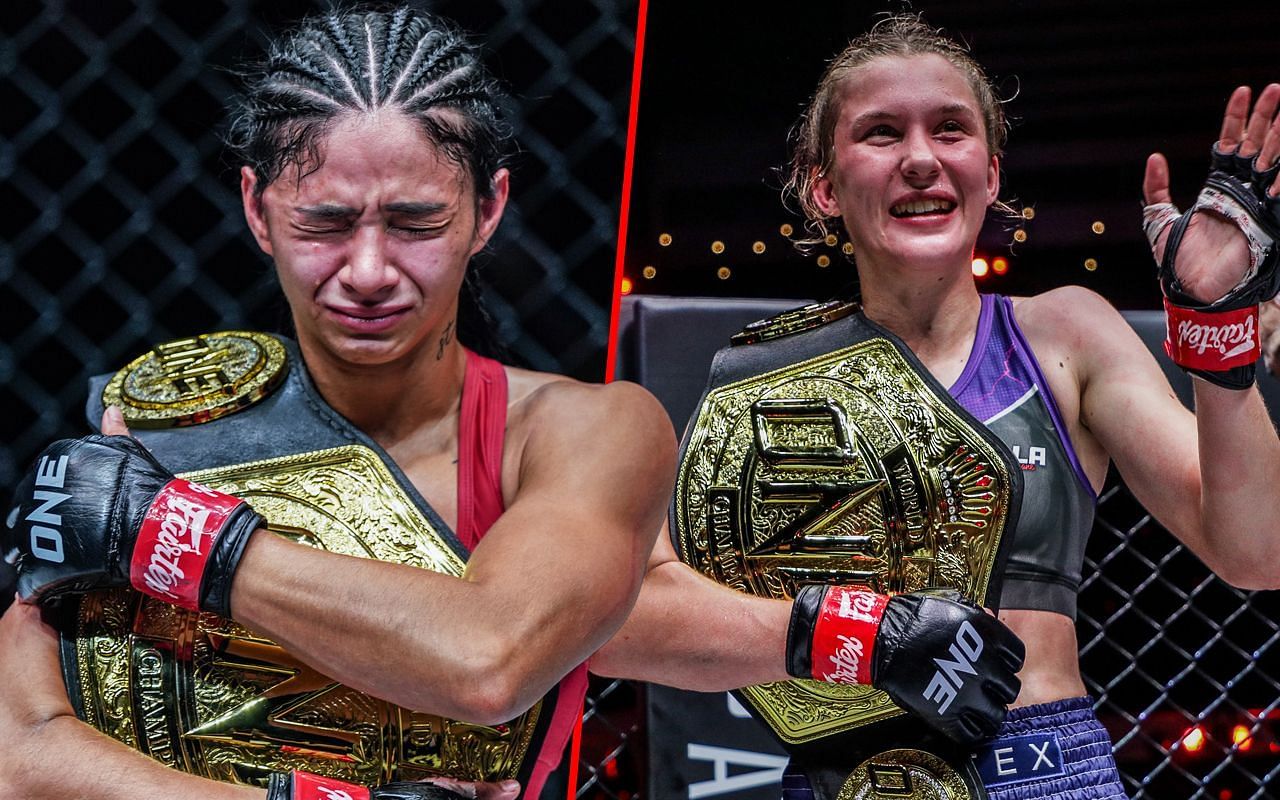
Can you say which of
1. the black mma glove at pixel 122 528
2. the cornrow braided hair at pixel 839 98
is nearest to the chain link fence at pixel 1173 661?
the cornrow braided hair at pixel 839 98

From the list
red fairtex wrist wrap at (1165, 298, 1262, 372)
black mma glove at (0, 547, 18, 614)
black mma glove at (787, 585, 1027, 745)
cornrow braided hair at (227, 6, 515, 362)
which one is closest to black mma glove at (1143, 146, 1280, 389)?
red fairtex wrist wrap at (1165, 298, 1262, 372)

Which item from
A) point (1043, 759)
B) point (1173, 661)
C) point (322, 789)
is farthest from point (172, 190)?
A: point (1173, 661)

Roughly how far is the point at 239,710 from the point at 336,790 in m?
0.16

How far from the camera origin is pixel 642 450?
68.6 inches

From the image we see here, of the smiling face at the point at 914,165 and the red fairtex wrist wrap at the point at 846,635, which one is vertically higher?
the smiling face at the point at 914,165

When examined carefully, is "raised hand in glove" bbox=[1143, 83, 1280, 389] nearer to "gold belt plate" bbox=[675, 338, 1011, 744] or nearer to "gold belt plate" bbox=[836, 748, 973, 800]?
"gold belt plate" bbox=[675, 338, 1011, 744]

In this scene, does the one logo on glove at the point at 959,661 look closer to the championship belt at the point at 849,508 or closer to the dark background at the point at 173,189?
the championship belt at the point at 849,508

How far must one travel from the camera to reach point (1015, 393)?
6.52ft

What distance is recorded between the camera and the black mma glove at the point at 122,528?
5.09ft

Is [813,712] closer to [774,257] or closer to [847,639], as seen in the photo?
[847,639]

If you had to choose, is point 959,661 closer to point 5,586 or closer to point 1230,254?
point 1230,254

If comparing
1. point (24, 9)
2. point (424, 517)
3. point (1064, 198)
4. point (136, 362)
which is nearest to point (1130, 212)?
point (1064, 198)

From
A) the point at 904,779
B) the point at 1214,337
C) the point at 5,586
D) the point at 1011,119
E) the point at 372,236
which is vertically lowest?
the point at 904,779

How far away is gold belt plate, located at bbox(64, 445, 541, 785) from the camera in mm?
1660
